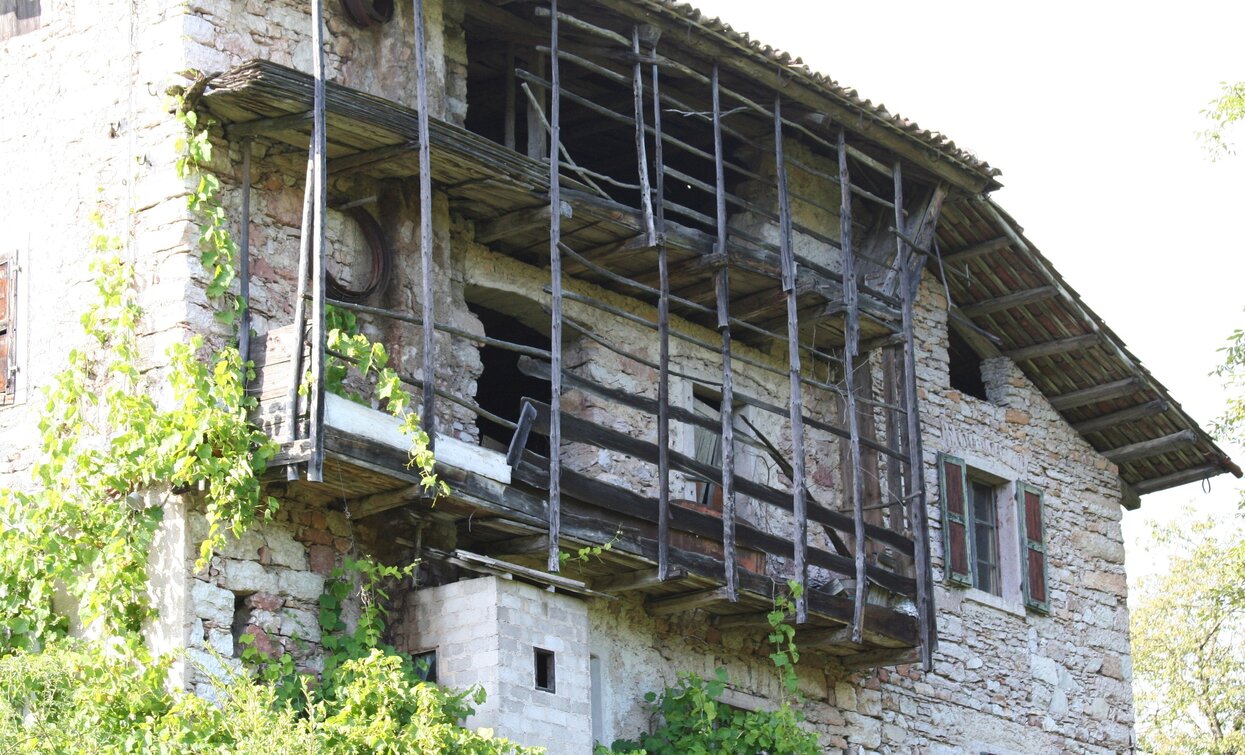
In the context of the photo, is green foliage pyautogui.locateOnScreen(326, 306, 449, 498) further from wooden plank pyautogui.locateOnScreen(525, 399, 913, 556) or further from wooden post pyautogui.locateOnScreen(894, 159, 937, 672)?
wooden post pyautogui.locateOnScreen(894, 159, 937, 672)

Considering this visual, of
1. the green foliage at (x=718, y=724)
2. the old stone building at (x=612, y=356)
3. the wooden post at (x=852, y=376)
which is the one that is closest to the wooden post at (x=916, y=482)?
the old stone building at (x=612, y=356)

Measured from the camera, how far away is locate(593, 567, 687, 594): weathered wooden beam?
12320 millimetres

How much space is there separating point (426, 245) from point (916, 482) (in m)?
4.62

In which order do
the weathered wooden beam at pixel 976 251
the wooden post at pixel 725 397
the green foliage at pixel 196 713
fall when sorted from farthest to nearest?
the weathered wooden beam at pixel 976 251
the wooden post at pixel 725 397
the green foliage at pixel 196 713

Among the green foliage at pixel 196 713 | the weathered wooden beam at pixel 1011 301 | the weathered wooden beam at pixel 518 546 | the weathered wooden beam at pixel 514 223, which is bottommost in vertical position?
the green foliage at pixel 196 713

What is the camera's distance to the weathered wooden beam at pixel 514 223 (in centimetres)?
1245

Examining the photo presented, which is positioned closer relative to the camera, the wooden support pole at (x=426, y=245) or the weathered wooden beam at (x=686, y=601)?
the wooden support pole at (x=426, y=245)

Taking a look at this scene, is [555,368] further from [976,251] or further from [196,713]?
[976,251]

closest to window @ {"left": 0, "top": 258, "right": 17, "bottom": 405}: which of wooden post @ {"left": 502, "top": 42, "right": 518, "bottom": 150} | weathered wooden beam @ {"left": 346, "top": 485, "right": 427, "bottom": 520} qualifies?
weathered wooden beam @ {"left": 346, "top": 485, "right": 427, "bottom": 520}

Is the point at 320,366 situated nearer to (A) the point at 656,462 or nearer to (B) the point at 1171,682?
(A) the point at 656,462

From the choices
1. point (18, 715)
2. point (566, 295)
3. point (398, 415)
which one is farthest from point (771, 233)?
point (18, 715)

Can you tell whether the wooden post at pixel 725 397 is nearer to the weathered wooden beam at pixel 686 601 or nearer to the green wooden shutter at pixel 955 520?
the weathered wooden beam at pixel 686 601

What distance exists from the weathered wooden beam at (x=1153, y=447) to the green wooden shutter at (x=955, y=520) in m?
2.20

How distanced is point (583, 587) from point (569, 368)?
227 centimetres
